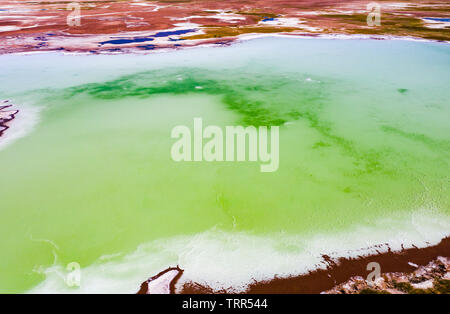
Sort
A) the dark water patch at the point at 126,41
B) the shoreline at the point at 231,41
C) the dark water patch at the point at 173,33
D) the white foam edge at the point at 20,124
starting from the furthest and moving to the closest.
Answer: the dark water patch at the point at 173,33 < the dark water patch at the point at 126,41 < the shoreline at the point at 231,41 < the white foam edge at the point at 20,124

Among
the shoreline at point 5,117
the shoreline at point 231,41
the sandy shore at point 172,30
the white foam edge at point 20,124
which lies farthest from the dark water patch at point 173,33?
the shoreline at point 5,117

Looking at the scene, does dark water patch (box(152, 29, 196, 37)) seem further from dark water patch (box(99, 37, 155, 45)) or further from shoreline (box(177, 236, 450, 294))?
shoreline (box(177, 236, 450, 294))

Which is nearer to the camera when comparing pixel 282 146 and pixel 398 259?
pixel 398 259

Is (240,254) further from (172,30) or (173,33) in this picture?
(172,30)

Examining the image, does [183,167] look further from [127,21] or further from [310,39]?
[127,21]

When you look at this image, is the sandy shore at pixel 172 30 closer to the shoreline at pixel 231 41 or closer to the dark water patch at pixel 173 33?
the dark water patch at pixel 173 33
